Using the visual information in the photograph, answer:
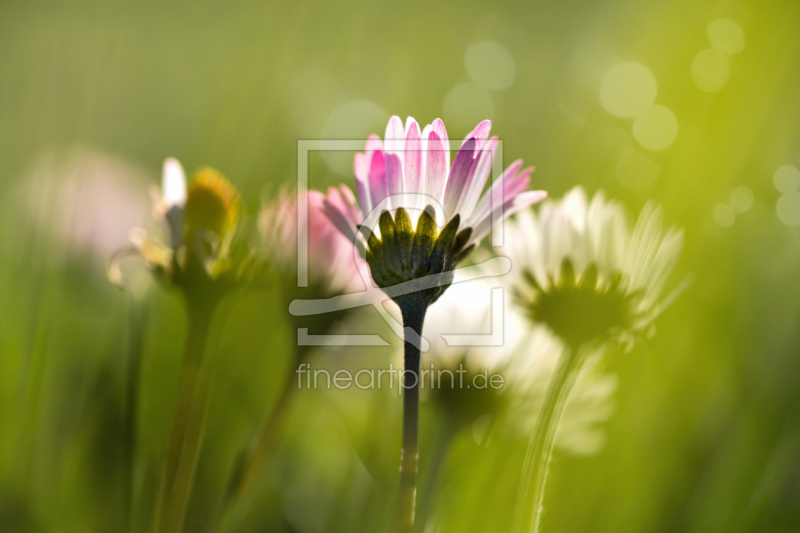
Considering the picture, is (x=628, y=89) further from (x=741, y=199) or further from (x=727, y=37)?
(x=741, y=199)

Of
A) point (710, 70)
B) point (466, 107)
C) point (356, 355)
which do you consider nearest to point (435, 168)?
point (356, 355)

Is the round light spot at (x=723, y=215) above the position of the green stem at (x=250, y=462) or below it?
above

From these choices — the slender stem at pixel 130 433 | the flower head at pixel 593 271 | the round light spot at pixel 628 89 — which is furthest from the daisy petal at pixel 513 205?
the round light spot at pixel 628 89

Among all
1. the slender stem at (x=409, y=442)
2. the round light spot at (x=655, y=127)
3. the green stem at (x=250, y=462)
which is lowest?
the green stem at (x=250, y=462)

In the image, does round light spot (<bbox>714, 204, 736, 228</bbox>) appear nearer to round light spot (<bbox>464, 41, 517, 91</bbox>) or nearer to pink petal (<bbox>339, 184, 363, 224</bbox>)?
pink petal (<bbox>339, 184, 363, 224</bbox>)

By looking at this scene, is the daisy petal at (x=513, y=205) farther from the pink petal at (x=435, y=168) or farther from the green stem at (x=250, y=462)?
the green stem at (x=250, y=462)

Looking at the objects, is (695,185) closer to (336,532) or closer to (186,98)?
(336,532)

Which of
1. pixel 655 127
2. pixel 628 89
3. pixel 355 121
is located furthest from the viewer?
pixel 355 121
